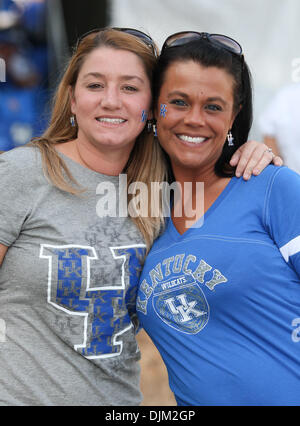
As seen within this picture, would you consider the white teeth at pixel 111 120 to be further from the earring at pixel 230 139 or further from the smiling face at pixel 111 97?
the earring at pixel 230 139

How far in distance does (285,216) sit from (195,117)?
0.52 metres

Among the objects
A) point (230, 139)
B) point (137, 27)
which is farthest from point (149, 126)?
point (137, 27)

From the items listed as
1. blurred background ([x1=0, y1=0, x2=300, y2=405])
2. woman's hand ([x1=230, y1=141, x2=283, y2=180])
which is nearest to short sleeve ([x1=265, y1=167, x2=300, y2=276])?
woman's hand ([x1=230, y1=141, x2=283, y2=180])

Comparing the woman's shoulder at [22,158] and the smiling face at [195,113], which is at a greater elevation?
the smiling face at [195,113]

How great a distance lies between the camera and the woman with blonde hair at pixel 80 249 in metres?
1.84

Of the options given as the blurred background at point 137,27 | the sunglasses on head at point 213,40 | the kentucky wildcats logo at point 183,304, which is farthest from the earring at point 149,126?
the blurred background at point 137,27

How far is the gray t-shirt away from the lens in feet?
6.03

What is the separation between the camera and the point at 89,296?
188 cm

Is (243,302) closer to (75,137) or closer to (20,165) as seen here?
(20,165)

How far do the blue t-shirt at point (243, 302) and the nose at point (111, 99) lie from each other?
0.58 metres
